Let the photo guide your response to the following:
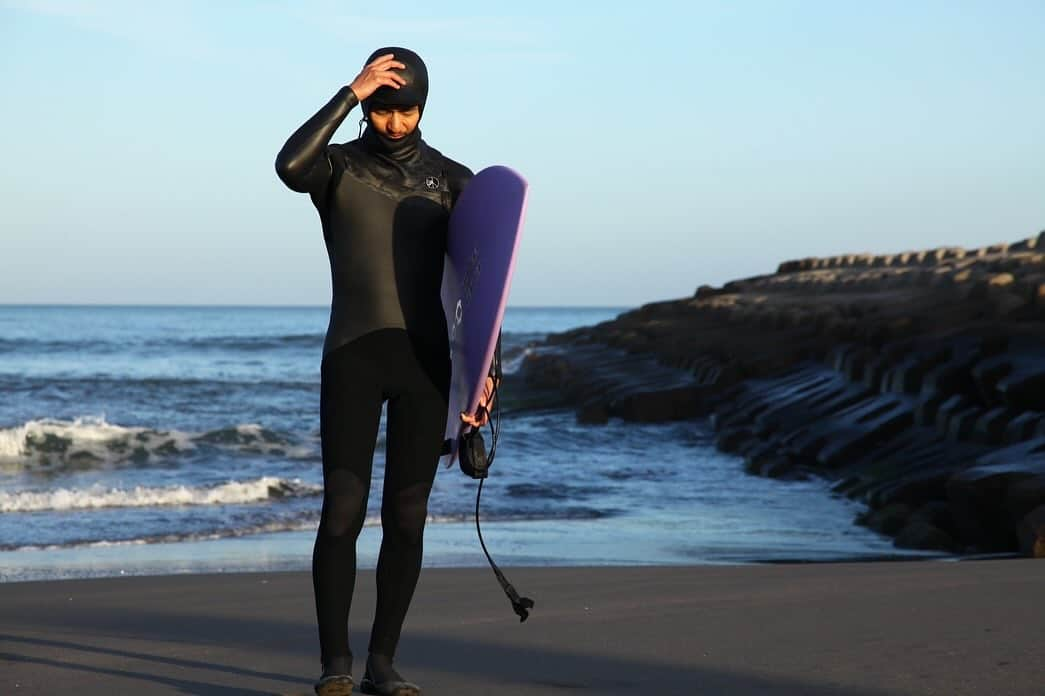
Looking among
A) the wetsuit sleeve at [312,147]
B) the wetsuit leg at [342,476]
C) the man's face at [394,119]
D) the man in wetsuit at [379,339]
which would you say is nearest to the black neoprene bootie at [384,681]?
the man in wetsuit at [379,339]

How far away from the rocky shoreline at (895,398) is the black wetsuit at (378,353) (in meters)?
4.19

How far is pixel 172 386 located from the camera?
2916 cm

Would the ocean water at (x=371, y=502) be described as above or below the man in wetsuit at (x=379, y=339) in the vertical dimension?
below

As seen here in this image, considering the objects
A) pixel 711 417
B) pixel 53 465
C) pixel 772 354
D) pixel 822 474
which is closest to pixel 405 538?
pixel 822 474

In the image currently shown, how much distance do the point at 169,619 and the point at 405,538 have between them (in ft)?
6.28

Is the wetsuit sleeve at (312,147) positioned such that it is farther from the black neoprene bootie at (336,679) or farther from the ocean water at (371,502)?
the ocean water at (371,502)

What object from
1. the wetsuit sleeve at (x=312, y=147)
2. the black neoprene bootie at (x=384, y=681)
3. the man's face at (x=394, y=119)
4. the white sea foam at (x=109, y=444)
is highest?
the man's face at (x=394, y=119)

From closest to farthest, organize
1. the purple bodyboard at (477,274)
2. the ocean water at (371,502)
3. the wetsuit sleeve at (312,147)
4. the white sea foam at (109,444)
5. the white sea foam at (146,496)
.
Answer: the wetsuit sleeve at (312,147) < the purple bodyboard at (477,274) < the ocean water at (371,502) < the white sea foam at (146,496) < the white sea foam at (109,444)

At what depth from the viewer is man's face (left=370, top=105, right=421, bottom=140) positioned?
12.0ft

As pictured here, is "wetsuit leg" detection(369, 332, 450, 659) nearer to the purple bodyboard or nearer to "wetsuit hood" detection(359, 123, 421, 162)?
the purple bodyboard

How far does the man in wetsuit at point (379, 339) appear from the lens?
3549 mm

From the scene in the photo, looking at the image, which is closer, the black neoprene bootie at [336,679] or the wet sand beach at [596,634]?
the black neoprene bootie at [336,679]

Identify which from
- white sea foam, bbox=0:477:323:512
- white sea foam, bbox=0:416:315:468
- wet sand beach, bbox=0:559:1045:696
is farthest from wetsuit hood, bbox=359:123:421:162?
white sea foam, bbox=0:416:315:468

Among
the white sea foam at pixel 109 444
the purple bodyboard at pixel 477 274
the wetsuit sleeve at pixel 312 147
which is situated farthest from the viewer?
the white sea foam at pixel 109 444
